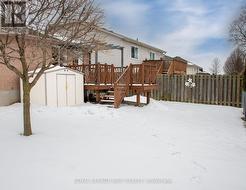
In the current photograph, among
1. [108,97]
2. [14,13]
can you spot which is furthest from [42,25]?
[108,97]

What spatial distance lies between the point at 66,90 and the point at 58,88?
1.56 ft

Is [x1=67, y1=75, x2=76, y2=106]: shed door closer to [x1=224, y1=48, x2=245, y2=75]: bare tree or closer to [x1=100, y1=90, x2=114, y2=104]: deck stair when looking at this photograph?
[x1=100, y1=90, x2=114, y2=104]: deck stair

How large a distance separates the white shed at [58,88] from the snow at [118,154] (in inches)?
108

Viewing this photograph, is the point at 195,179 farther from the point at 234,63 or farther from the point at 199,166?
the point at 234,63

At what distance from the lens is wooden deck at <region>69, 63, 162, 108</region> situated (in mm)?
13500

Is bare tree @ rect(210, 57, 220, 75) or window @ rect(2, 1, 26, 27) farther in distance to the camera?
bare tree @ rect(210, 57, 220, 75)

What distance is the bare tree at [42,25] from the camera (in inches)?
263

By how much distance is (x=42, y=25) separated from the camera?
7.22 metres

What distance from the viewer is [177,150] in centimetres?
625

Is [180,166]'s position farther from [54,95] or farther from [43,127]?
[54,95]

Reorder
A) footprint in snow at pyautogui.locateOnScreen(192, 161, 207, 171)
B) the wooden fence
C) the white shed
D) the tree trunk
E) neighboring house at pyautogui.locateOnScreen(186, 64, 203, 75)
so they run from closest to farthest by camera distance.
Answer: footprint in snow at pyautogui.locateOnScreen(192, 161, 207, 171) → the tree trunk → the white shed → the wooden fence → neighboring house at pyautogui.locateOnScreen(186, 64, 203, 75)

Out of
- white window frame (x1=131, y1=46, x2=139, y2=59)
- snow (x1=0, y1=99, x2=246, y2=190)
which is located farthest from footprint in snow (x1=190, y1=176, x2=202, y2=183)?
white window frame (x1=131, y1=46, x2=139, y2=59)

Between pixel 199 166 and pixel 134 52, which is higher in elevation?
pixel 134 52

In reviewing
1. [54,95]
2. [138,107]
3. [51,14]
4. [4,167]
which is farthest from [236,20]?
[4,167]
